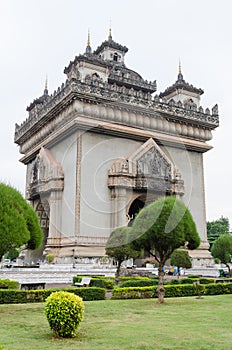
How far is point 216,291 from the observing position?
16.3 metres

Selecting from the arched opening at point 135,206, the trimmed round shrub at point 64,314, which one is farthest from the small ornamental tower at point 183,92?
the trimmed round shrub at point 64,314

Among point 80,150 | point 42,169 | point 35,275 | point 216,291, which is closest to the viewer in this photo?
point 216,291

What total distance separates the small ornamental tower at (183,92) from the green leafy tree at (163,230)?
2676 centimetres

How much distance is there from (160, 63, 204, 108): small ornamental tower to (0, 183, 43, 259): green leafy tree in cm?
2929

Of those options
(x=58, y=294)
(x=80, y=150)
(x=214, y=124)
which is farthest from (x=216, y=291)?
(x=214, y=124)

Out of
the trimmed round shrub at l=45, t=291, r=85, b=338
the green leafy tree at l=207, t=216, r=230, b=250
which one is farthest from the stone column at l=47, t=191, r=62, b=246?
the green leafy tree at l=207, t=216, r=230, b=250

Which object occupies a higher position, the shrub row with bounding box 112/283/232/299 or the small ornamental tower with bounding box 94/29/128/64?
the small ornamental tower with bounding box 94/29/128/64

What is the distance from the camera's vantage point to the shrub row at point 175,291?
46.2 feet

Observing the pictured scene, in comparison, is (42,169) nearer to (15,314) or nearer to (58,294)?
(15,314)

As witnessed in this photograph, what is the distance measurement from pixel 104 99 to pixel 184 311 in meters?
21.6

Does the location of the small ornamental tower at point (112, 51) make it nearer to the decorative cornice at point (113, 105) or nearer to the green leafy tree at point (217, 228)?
the decorative cornice at point (113, 105)

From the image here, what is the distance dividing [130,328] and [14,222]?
14.4ft

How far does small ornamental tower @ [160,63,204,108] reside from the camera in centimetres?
3934

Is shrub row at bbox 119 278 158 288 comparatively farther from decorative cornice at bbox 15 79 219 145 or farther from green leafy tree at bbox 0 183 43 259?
decorative cornice at bbox 15 79 219 145
